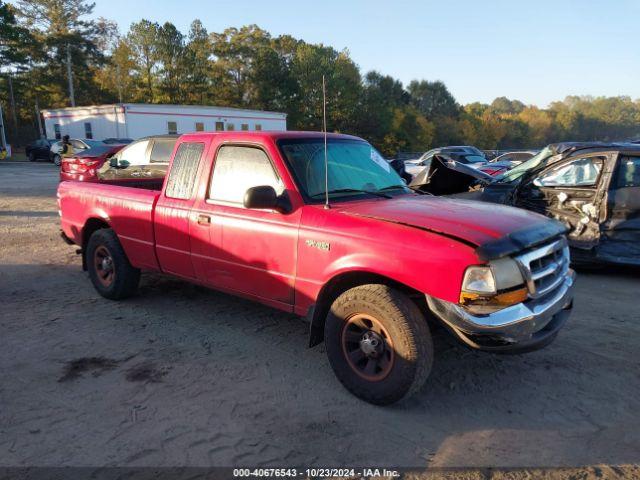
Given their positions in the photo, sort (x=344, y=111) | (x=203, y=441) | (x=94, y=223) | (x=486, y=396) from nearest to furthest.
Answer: (x=203, y=441)
(x=486, y=396)
(x=94, y=223)
(x=344, y=111)

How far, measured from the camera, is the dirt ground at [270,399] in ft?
9.25

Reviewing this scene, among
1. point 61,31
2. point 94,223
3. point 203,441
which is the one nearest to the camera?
point 203,441

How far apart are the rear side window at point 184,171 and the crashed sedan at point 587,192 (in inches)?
148

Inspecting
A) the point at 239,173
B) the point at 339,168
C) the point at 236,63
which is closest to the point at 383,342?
the point at 339,168

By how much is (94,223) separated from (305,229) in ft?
11.1

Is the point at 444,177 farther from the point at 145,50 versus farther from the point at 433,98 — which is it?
the point at 433,98

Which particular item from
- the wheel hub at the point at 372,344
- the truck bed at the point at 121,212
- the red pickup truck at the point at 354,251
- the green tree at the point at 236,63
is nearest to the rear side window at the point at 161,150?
the truck bed at the point at 121,212

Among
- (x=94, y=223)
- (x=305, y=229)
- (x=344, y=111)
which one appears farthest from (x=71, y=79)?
(x=305, y=229)

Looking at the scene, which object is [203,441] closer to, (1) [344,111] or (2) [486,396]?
(2) [486,396]

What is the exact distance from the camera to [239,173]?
4.20 metres

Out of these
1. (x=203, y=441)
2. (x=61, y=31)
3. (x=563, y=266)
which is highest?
(x=61, y=31)

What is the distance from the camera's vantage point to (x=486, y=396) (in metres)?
3.44

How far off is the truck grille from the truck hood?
3.2 inches

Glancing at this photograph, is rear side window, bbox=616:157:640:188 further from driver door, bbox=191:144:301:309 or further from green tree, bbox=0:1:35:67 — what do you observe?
green tree, bbox=0:1:35:67
